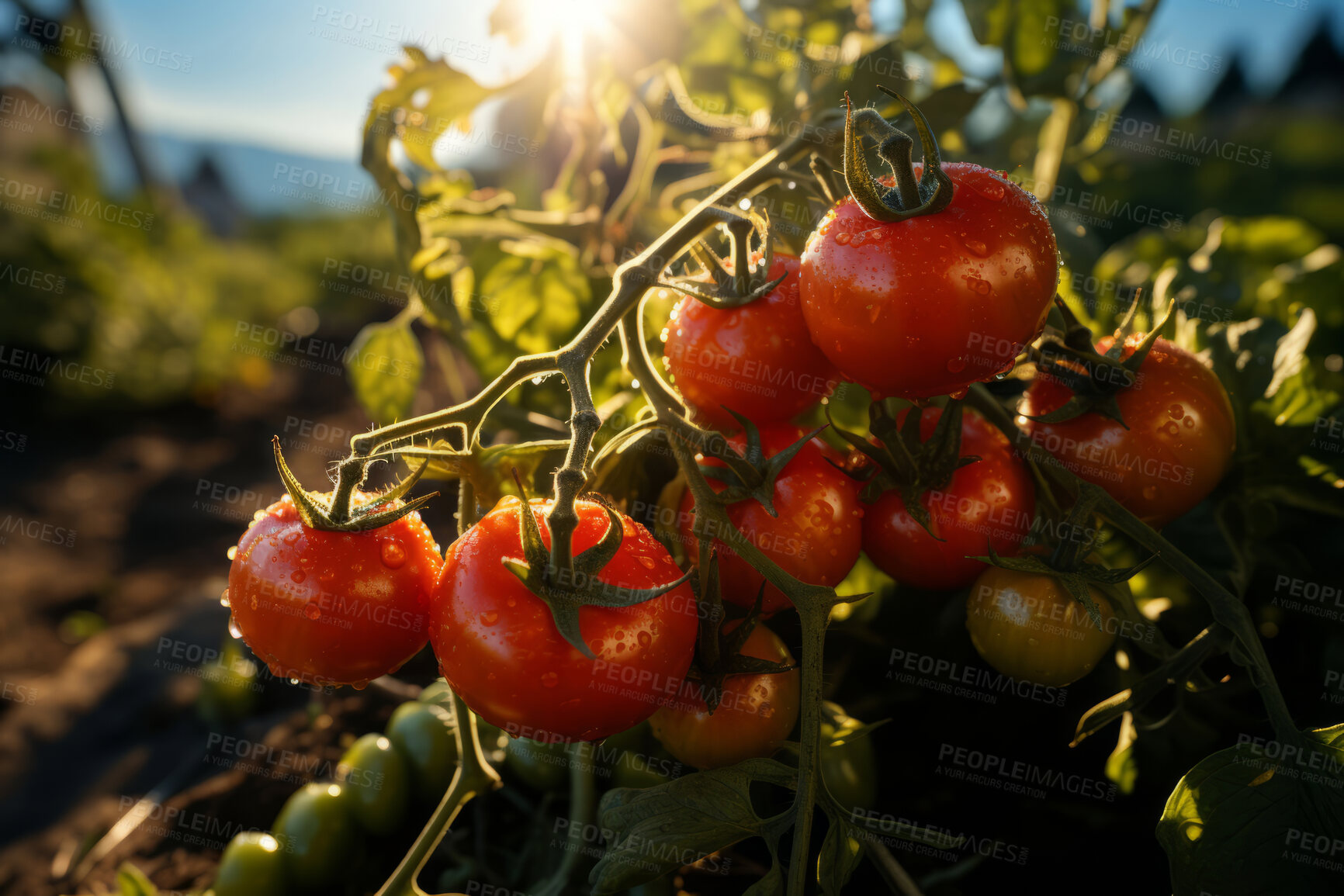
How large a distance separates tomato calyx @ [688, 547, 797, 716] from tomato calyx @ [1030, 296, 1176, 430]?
0.81 feet

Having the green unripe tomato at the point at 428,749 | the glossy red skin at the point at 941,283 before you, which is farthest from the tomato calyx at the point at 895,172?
the green unripe tomato at the point at 428,749

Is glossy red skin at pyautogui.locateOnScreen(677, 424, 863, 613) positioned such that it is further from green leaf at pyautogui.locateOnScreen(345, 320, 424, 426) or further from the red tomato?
green leaf at pyautogui.locateOnScreen(345, 320, 424, 426)

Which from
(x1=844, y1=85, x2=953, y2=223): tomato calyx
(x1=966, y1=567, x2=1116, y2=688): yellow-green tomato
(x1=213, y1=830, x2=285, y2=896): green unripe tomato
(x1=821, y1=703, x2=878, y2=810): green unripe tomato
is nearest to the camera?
(x1=844, y1=85, x2=953, y2=223): tomato calyx

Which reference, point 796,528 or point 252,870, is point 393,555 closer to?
point 796,528

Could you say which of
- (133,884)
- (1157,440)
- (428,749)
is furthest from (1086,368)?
(133,884)

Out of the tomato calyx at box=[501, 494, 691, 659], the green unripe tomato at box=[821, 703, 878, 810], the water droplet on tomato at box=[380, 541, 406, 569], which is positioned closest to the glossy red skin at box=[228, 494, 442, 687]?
the water droplet on tomato at box=[380, 541, 406, 569]

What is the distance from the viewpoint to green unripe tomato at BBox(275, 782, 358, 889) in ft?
2.61

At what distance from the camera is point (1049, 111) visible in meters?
1.54

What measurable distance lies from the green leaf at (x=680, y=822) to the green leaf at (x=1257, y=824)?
0.23 meters

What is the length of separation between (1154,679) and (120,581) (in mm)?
2982

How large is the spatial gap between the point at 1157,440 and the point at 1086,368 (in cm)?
6

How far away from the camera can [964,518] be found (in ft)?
1.79

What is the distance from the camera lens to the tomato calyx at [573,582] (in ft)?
1.39

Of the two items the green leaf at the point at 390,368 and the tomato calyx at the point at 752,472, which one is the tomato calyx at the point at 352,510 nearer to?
the tomato calyx at the point at 752,472
